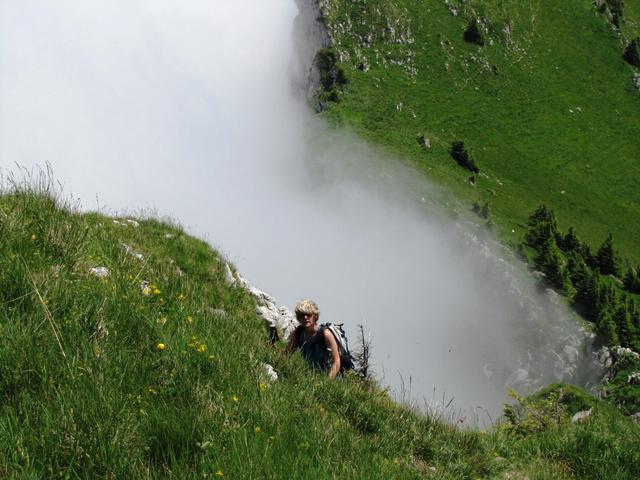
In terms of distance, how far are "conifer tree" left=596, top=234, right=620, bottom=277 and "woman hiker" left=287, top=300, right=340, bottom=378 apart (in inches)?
3449

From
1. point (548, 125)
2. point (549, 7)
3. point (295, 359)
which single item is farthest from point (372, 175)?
point (295, 359)

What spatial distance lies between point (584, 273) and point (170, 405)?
90394 millimetres

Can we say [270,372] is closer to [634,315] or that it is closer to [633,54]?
[634,315]

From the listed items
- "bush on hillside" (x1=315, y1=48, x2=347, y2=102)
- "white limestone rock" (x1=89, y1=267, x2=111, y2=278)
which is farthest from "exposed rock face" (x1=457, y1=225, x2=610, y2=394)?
"white limestone rock" (x1=89, y1=267, x2=111, y2=278)

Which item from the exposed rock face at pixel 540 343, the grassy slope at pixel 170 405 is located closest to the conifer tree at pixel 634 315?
the exposed rock face at pixel 540 343

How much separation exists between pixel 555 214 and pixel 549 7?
69650 mm

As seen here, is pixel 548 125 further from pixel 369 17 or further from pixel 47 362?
pixel 47 362

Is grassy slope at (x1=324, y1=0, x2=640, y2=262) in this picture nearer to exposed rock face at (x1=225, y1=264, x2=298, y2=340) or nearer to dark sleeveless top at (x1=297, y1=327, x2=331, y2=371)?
exposed rock face at (x1=225, y1=264, x2=298, y2=340)

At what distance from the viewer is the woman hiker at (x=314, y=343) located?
7547 millimetres

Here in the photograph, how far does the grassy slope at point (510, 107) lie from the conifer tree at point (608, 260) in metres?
5.13

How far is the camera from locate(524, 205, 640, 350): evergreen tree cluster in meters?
73.8

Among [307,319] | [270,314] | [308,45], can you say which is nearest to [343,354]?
[307,319]

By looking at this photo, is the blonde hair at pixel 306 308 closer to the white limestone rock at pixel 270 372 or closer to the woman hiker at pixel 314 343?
the woman hiker at pixel 314 343

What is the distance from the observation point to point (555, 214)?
92188 mm
